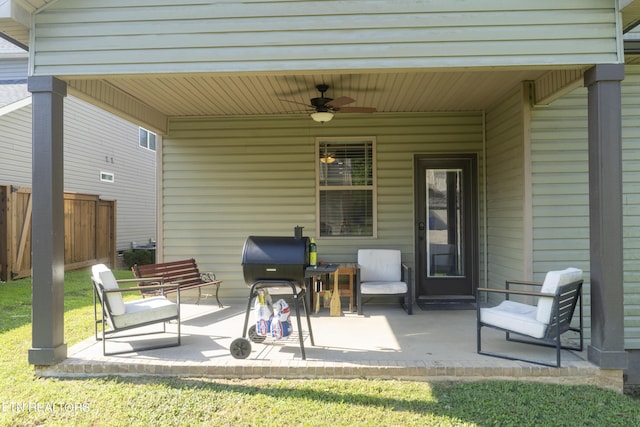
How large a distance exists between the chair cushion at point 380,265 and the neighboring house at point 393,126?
1.22 ft

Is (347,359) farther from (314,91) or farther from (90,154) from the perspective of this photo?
(90,154)

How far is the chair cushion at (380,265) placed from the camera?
5.45 m

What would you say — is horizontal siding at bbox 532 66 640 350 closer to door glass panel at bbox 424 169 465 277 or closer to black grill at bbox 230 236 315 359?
door glass panel at bbox 424 169 465 277

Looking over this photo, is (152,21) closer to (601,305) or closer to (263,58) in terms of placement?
(263,58)

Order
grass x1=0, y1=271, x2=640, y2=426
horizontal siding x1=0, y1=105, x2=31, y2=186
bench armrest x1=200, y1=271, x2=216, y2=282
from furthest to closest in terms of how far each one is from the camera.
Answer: horizontal siding x1=0, y1=105, x2=31, y2=186, bench armrest x1=200, y1=271, x2=216, y2=282, grass x1=0, y1=271, x2=640, y2=426

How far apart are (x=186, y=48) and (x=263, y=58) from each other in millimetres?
645

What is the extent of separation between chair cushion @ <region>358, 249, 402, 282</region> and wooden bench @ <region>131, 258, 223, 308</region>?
1.95 metres

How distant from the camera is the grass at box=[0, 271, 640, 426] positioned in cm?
267

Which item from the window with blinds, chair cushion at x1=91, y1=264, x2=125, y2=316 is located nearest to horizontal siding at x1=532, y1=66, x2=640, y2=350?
the window with blinds

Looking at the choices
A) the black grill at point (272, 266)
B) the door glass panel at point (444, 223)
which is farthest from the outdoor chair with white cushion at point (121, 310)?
the door glass panel at point (444, 223)

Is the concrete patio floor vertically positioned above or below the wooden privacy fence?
below

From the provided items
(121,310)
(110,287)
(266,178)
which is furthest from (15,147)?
(121,310)

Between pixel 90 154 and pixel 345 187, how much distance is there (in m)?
8.24

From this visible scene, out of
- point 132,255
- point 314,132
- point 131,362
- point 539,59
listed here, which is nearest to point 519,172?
point 539,59
